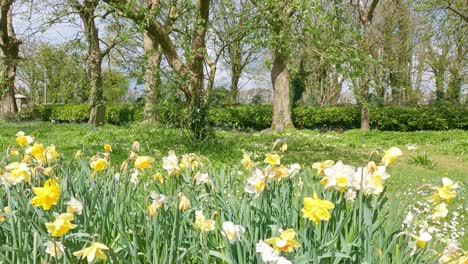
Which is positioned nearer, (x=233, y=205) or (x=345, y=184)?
(x=345, y=184)

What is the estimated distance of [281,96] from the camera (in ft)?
51.2

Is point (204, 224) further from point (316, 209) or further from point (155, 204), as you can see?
point (316, 209)

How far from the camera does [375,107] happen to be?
1662 cm

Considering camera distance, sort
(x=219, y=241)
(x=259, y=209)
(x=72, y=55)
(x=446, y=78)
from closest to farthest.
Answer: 1. (x=259, y=209)
2. (x=219, y=241)
3. (x=72, y=55)
4. (x=446, y=78)

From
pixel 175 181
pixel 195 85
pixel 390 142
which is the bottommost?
pixel 390 142

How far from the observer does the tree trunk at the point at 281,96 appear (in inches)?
607

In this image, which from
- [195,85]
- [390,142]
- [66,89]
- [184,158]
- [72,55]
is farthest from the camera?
[66,89]

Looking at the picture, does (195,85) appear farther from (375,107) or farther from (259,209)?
(375,107)

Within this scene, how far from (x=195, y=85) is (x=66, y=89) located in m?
6.09

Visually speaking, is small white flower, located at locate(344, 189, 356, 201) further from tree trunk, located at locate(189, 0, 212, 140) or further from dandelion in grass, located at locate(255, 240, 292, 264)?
tree trunk, located at locate(189, 0, 212, 140)

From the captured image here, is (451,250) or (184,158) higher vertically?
(184,158)

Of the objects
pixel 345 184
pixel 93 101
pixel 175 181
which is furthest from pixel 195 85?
pixel 345 184

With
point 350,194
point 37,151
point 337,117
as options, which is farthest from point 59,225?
point 337,117

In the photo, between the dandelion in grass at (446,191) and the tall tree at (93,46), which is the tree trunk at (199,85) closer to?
the tall tree at (93,46)
